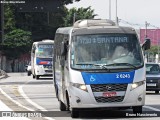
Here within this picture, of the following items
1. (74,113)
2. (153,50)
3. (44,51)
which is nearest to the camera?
(74,113)

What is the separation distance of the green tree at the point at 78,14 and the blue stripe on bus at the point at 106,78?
87.2 meters

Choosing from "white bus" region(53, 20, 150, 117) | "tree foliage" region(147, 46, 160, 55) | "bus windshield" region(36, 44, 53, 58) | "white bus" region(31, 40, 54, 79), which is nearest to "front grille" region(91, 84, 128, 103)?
"white bus" region(53, 20, 150, 117)

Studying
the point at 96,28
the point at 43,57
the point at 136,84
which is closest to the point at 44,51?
the point at 43,57

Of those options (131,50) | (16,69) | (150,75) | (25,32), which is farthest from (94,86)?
(16,69)

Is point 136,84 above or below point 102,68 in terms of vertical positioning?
below

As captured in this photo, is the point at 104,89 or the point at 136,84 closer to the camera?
the point at 104,89

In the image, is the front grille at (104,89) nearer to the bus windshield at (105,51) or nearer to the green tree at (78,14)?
the bus windshield at (105,51)

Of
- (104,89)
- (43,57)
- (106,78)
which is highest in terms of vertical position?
(106,78)

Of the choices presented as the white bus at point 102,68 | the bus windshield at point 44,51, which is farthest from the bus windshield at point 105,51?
the bus windshield at point 44,51

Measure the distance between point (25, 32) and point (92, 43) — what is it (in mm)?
74198

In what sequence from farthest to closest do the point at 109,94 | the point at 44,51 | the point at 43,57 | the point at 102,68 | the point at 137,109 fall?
the point at 43,57
the point at 44,51
the point at 137,109
the point at 102,68
the point at 109,94

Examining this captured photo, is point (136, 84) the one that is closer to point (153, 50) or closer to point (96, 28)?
point (96, 28)

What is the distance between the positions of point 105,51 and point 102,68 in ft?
2.40

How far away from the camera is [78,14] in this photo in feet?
360
